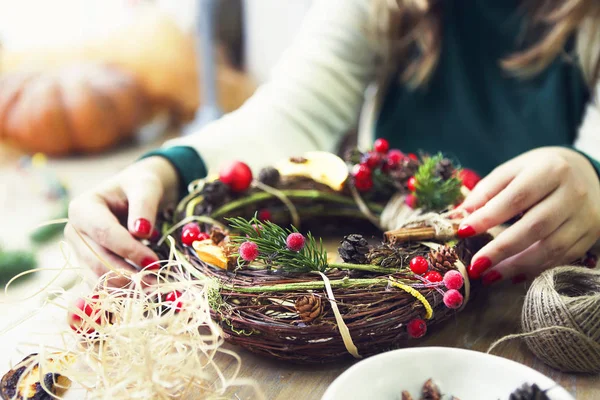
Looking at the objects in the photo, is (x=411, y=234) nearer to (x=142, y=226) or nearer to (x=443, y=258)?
(x=443, y=258)

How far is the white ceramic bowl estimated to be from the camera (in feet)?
1.63

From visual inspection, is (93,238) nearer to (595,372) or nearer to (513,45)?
(595,372)

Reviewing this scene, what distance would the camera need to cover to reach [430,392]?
513 mm

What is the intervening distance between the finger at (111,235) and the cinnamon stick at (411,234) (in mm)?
269

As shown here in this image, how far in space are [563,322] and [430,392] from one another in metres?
0.15

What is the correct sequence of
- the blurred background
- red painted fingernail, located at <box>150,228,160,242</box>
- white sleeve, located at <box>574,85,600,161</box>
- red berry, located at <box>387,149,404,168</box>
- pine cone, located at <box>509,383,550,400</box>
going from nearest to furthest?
pine cone, located at <box>509,383,550,400</box> < red painted fingernail, located at <box>150,228,160,242</box> < red berry, located at <box>387,149,404,168</box> < white sleeve, located at <box>574,85,600,161</box> < the blurred background

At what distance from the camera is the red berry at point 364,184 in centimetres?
77

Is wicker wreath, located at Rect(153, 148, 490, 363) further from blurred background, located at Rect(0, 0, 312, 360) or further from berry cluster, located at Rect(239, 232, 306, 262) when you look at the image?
blurred background, located at Rect(0, 0, 312, 360)

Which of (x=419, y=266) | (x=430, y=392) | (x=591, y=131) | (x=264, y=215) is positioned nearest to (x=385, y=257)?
(x=419, y=266)

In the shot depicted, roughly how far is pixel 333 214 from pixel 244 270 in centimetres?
25

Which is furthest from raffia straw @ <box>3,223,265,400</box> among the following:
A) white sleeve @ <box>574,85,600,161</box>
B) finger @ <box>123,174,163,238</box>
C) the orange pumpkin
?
the orange pumpkin

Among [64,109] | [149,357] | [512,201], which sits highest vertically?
[512,201]

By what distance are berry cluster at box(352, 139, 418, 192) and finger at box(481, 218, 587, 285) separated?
7.9 inches

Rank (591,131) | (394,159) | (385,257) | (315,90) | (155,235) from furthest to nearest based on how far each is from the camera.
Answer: (315,90)
(591,131)
(394,159)
(155,235)
(385,257)
